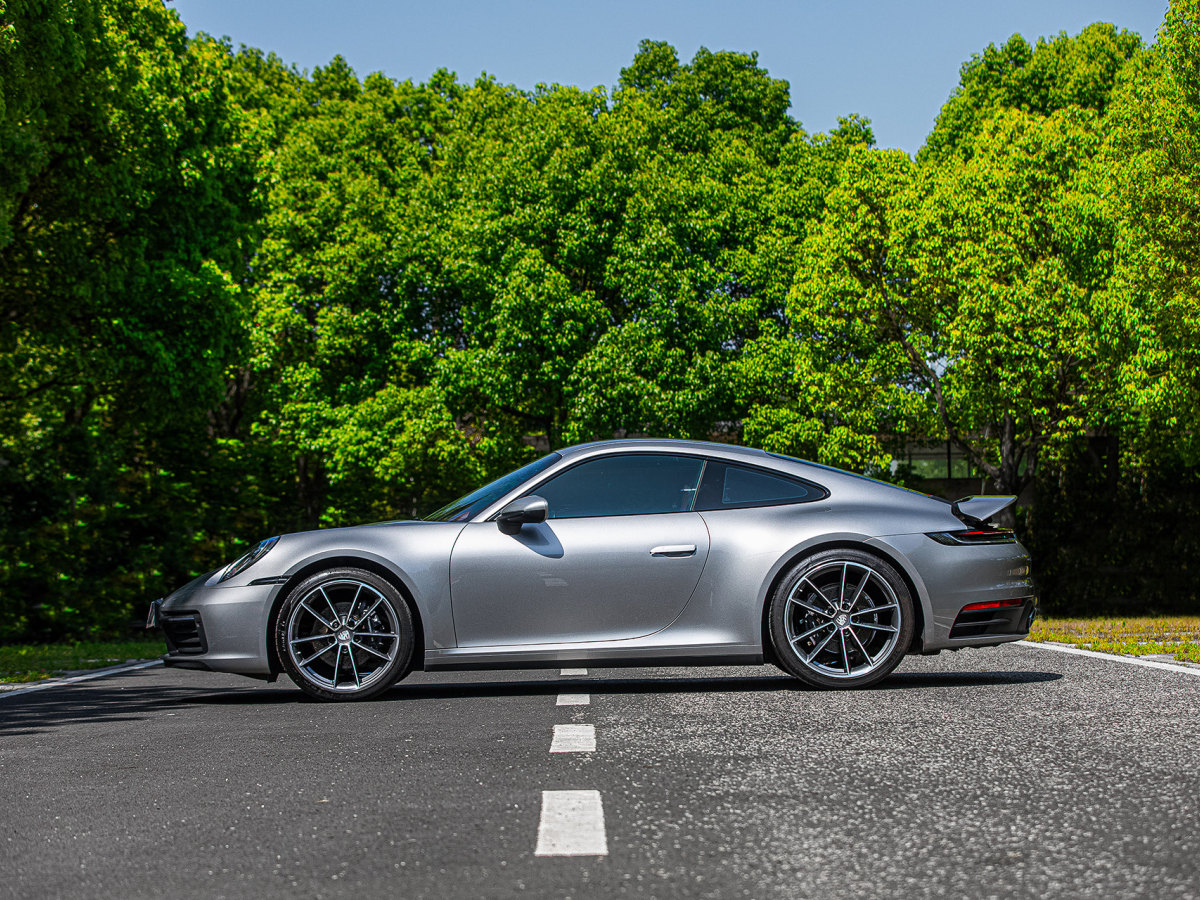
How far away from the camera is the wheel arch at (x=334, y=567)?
7.14 m

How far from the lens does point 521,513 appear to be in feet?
23.2

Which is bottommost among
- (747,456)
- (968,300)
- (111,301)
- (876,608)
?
(876,608)

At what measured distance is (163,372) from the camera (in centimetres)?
2056

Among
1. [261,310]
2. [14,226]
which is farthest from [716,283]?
[14,226]

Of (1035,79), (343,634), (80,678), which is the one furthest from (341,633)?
(1035,79)

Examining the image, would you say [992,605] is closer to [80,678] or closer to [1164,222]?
[80,678]

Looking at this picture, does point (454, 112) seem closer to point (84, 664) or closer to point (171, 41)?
point (171, 41)

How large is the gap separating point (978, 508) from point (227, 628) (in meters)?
4.18

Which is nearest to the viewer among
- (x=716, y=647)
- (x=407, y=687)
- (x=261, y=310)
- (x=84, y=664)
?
(x=716, y=647)

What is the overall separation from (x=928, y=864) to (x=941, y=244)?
21.9 m

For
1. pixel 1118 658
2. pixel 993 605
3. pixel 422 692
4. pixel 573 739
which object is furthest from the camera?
pixel 1118 658

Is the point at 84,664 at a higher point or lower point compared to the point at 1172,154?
lower

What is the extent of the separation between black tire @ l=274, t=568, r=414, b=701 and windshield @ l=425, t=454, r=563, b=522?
57 centimetres

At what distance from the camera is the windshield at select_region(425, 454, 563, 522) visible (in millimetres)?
7375
